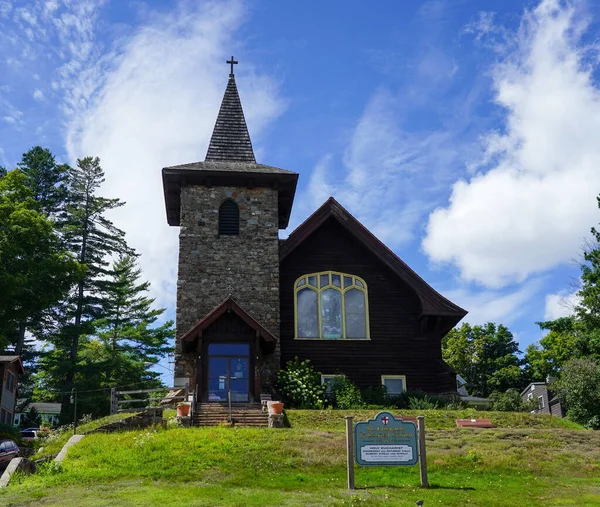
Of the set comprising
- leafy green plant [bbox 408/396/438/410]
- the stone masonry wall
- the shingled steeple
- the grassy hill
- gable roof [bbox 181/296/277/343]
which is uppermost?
the shingled steeple

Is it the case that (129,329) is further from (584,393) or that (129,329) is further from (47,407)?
(584,393)

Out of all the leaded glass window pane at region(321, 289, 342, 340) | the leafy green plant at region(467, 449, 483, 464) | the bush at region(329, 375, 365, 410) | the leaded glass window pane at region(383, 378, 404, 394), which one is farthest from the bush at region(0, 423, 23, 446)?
the leafy green plant at region(467, 449, 483, 464)

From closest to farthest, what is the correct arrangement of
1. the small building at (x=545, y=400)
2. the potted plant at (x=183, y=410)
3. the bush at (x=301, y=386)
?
the potted plant at (x=183, y=410), the bush at (x=301, y=386), the small building at (x=545, y=400)

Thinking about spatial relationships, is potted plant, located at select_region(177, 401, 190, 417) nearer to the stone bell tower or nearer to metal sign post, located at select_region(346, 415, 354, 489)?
the stone bell tower

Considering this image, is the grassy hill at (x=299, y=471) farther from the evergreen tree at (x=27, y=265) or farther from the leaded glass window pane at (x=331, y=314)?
the evergreen tree at (x=27, y=265)

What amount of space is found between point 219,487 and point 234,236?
15696mm

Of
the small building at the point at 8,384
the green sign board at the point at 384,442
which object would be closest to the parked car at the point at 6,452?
the green sign board at the point at 384,442

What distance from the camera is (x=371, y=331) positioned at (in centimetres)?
2791

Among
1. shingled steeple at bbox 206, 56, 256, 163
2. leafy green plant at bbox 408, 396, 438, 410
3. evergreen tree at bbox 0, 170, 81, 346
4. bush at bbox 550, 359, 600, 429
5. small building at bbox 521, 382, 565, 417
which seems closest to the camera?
leafy green plant at bbox 408, 396, 438, 410

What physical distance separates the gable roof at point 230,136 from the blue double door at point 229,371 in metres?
8.84

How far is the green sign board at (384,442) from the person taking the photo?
Answer: 13648 millimetres

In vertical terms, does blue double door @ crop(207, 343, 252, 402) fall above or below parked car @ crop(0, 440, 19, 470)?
above

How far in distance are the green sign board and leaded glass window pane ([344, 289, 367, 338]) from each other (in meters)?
13.9

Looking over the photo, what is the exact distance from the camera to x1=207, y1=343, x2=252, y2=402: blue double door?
24828 millimetres
